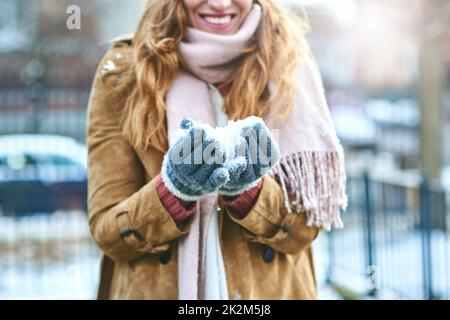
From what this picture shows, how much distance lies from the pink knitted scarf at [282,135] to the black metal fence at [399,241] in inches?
151

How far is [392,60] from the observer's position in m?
13.2

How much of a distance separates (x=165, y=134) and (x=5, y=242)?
27.3ft

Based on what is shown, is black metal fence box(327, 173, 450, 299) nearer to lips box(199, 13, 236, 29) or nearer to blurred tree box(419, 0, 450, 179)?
blurred tree box(419, 0, 450, 179)

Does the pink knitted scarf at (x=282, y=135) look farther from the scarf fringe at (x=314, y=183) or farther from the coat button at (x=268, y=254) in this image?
the coat button at (x=268, y=254)

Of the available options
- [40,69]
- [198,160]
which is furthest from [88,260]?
[40,69]

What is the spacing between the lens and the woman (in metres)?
2.28

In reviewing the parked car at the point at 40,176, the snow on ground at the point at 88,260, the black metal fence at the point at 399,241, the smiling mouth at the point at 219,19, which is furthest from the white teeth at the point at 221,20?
the parked car at the point at 40,176

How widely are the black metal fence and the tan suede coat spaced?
3.76 m

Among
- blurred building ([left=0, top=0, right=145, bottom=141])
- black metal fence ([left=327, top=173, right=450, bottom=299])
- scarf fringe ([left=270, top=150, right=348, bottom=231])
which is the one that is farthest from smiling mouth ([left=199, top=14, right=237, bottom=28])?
blurred building ([left=0, top=0, right=145, bottom=141])

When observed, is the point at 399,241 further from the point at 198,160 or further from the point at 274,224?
the point at 198,160

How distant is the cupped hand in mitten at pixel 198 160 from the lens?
6.18ft

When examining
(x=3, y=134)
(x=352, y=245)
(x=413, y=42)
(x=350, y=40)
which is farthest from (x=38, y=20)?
(x=352, y=245)

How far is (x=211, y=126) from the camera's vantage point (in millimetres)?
2303
